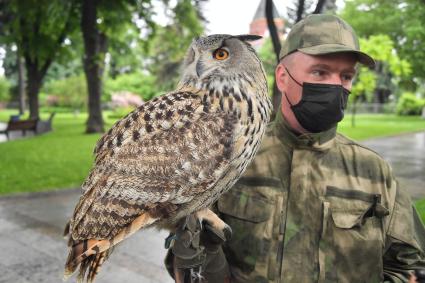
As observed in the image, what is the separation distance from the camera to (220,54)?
200 cm

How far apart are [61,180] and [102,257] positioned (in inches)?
330

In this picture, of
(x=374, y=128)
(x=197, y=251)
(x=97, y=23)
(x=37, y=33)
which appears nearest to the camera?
(x=197, y=251)

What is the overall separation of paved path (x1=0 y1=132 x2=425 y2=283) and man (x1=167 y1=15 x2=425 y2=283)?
2626mm

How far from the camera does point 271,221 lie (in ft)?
7.66

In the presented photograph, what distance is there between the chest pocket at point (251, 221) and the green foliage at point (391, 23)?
34.6m

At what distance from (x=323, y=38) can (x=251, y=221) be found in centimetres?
98

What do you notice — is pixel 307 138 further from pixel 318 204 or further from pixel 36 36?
pixel 36 36

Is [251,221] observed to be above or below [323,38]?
below

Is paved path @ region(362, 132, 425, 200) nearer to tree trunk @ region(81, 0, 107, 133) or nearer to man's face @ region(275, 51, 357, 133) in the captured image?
man's face @ region(275, 51, 357, 133)

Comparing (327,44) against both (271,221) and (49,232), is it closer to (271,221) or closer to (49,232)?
(271,221)

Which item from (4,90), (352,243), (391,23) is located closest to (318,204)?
(352,243)

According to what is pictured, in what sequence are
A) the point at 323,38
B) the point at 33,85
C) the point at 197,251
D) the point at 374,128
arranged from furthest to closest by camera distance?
the point at 374,128, the point at 33,85, the point at 323,38, the point at 197,251

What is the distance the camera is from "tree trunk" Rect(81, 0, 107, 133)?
16.4 metres

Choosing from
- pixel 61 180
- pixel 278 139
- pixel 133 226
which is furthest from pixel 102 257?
pixel 61 180
